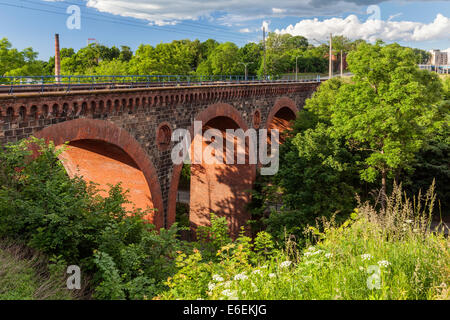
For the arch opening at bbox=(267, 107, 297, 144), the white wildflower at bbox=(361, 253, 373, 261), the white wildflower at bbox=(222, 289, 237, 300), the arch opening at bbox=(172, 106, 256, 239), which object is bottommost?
the arch opening at bbox=(172, 106, 256, 239)

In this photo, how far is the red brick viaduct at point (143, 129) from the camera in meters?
12.5

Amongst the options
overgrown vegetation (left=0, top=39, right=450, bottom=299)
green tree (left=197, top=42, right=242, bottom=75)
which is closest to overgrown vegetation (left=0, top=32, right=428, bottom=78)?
green tree (left=197, top=42, right=242, bottom=75)

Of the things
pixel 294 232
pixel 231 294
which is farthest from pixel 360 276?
pixel 294 232

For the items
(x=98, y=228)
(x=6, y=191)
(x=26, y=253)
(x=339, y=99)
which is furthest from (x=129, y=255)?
(x=339, y=99)

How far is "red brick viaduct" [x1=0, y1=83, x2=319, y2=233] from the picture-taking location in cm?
1246

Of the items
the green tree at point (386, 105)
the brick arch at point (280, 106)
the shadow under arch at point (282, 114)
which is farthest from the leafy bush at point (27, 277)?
the brick arch at point (280, 106)

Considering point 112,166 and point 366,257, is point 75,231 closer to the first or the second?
point 366,257

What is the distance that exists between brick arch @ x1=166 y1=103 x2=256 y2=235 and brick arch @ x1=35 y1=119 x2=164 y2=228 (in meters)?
0.78

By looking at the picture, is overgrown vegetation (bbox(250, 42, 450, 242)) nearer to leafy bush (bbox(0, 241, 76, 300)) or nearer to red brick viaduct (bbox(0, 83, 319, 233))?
red brick viaduct (bbox(0, 83, 319, 233))

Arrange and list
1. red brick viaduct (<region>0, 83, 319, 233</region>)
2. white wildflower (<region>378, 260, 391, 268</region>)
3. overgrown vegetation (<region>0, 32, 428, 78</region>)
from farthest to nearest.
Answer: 1. overgrown vegetation (<region>0, 32, 428, 78</region>)
2. red brick viaduct (<region>0, 83, 319, 233</region>)
3. white wildflower (<region>378, 260, 391, 268</region>)
